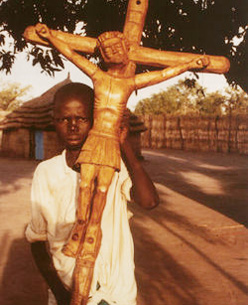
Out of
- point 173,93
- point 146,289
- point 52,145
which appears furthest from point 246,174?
point 173,93

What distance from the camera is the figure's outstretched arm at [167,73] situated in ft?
6.32

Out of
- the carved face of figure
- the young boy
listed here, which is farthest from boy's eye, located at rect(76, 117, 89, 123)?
the carved face of figure

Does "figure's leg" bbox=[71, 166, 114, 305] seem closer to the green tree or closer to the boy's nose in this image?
the boy's nose

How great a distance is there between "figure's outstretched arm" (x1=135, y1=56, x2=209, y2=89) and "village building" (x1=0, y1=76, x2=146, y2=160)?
54.5 feet

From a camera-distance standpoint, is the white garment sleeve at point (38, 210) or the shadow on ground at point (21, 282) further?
the shadow on ground at point (21, 282)

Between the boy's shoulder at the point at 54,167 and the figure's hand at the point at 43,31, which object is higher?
the figure's hand at the point at 43,31

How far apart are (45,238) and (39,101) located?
19.3m

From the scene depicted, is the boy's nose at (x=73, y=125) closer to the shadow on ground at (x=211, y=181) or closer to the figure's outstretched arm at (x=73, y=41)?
the figure's outstretched arm at (x=73, y=41)

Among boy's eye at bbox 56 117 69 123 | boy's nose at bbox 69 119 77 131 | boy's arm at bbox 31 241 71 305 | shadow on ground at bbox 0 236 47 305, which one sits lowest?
shadow on ground at bbox 0 236 47 305

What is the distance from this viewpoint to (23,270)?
5160 mm

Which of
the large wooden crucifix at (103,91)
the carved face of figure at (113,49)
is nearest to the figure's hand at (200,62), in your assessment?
the large wooden crucifix at (103,91)

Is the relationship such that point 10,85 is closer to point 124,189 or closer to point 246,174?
point 246,174

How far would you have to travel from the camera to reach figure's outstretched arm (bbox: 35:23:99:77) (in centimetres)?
190

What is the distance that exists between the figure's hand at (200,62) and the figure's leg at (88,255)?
75cm
